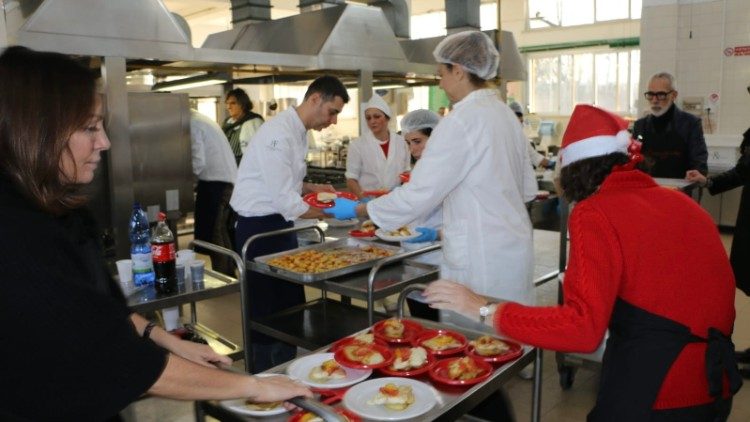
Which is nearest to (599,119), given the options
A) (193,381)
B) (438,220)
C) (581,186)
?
(581,186)

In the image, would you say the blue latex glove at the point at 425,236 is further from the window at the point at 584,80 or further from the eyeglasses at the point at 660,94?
the window at the point at 584,80

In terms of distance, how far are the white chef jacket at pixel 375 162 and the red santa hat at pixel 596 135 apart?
10.6 feet

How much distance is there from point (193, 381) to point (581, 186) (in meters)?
1.02

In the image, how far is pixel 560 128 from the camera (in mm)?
11320

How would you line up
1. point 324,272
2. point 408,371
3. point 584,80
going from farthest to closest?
point 584,80 → point 324,272 → point 408,371

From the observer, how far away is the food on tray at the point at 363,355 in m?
1.58

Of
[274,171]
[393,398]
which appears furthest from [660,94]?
[393,398]

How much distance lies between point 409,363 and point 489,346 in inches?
10.0

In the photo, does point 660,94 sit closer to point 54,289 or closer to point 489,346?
point 489,346

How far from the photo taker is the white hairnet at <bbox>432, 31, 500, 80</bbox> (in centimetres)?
237

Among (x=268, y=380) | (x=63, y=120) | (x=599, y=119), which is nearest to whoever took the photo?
(x=63, y=120)

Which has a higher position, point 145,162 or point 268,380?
point 145,162

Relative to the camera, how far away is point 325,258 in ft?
9.11

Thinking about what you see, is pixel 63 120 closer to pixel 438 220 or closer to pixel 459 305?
pixel 459 305
